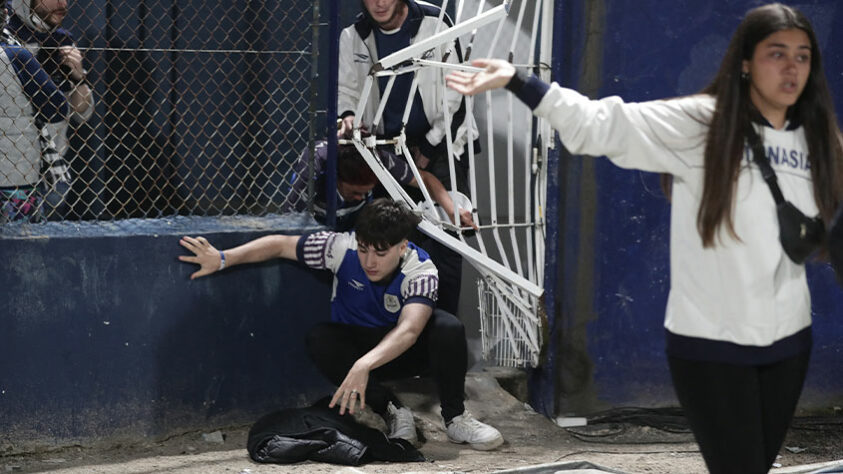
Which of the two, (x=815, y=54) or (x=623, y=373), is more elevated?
(x=815, y=54)

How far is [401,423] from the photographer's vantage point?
17.1 ft

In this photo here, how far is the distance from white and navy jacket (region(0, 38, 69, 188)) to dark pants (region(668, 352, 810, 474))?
10.3ft

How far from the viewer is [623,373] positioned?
5625 mm

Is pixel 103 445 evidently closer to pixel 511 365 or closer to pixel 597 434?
A: pixel 511 365

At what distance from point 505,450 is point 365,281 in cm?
102

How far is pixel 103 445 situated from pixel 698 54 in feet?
10.7

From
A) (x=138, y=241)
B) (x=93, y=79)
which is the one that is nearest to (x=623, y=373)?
(x=138, y=241)

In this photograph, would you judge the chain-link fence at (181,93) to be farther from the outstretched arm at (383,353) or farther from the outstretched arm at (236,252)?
the outstretched arm at (383,353)

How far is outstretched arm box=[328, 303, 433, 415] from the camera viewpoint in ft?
15.7

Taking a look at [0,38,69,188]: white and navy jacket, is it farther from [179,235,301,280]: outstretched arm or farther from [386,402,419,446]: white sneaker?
[386,402,419,446]: white sneaker

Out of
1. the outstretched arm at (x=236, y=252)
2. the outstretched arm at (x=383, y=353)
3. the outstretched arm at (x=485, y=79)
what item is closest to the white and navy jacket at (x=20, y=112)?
the outstretched arm at (x=236, y=252)

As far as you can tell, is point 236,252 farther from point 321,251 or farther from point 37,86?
point 37,86

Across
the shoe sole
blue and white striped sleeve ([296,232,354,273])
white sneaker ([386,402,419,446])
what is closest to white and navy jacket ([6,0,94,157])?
blue and white striped sleeve ([296,232,354,273])

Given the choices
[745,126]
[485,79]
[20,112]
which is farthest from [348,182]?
[745,126]
